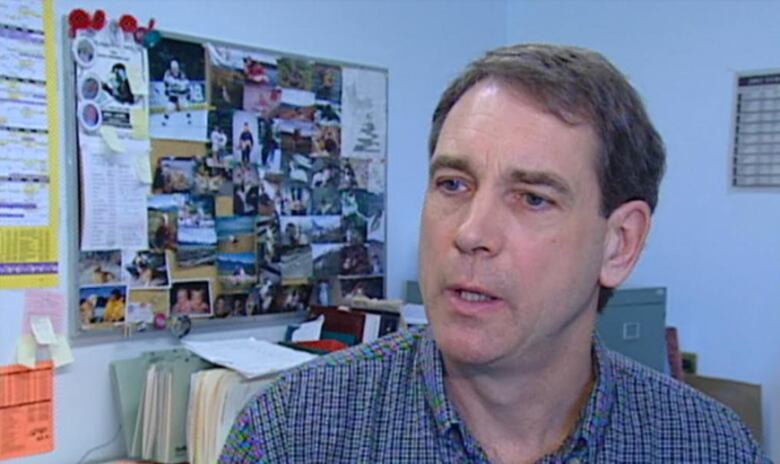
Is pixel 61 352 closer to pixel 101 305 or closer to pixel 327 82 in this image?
pixel 101 305

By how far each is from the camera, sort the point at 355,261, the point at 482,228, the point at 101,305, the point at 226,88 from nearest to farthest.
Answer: the point at 482,228, the point at 101,305, the point at 226,88, the point at 355,261

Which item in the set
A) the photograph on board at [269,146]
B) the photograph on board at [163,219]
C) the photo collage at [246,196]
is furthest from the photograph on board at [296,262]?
the photograph on board at [163,219]

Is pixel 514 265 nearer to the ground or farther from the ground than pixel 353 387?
farther from the ground

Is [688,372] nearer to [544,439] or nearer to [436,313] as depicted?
[544,439]

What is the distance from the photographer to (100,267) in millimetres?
1926

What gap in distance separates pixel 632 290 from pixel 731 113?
0.62m

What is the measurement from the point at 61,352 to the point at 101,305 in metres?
0.14

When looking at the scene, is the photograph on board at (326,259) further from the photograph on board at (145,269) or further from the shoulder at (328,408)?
the shoulder at (328,408)

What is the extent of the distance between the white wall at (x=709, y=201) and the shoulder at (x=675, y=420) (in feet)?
4.60

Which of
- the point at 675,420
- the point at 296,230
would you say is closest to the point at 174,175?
the point at 296,230

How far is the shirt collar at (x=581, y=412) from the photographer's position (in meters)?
1.08

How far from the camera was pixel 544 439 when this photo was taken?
1129 millimetres

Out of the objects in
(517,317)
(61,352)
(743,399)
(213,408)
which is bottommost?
(743,399)

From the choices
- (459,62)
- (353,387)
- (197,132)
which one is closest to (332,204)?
(197,132)
